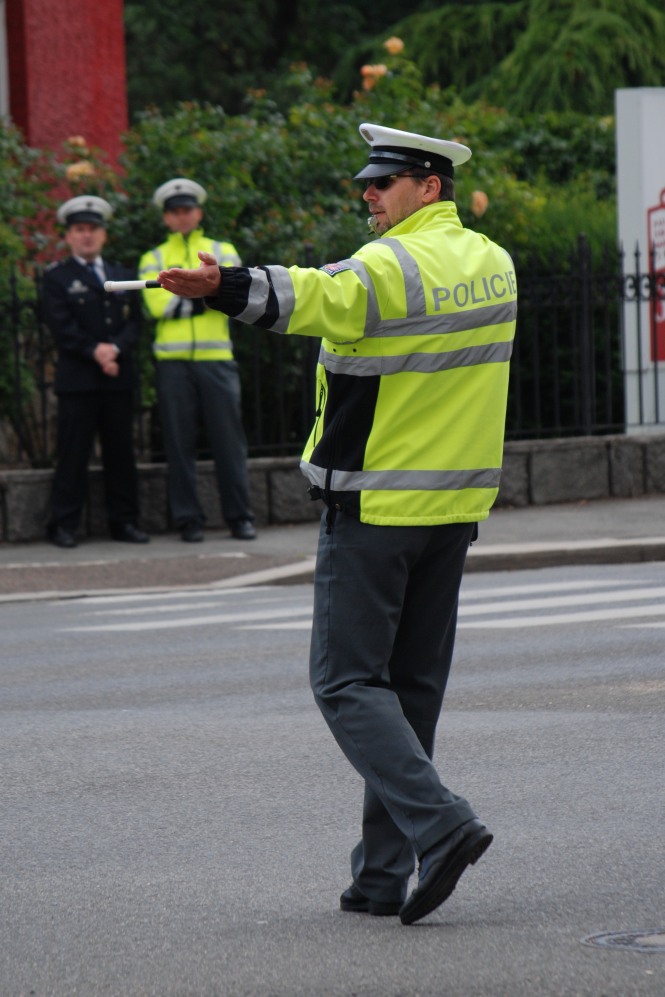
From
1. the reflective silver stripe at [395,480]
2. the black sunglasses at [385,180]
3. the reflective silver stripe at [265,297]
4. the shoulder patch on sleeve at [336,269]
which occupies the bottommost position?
the reflective silver stripe at [395,480]

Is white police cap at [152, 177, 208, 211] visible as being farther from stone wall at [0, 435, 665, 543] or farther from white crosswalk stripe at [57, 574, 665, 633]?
white crosswalk stripe at [57, 574, 665, 633]

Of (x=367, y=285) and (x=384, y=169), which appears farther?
(x=384, y=169)

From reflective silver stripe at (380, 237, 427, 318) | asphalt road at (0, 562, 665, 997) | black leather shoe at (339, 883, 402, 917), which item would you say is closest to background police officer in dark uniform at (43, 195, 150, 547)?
asphalt road at (0, 562, 665, 997)

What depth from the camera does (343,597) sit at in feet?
Result: 14.2

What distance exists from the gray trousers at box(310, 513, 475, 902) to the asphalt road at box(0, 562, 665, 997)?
0.23m

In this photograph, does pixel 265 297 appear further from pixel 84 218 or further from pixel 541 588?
pixel 84 218

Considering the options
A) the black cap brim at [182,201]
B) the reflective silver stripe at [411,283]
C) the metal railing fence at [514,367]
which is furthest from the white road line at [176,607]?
the reflective silver stripe at [411,283]

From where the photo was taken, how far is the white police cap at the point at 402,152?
4.38m

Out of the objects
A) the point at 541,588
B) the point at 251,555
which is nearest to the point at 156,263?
the point at 251,555

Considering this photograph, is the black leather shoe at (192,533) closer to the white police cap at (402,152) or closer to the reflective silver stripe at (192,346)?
the reflective silver stripe at (192,346)

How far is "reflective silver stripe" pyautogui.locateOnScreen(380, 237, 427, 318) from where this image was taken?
4.21 metres

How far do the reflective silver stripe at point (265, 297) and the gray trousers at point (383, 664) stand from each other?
55 cm

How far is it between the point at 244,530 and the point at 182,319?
1.52m

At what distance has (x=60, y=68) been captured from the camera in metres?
18.2
